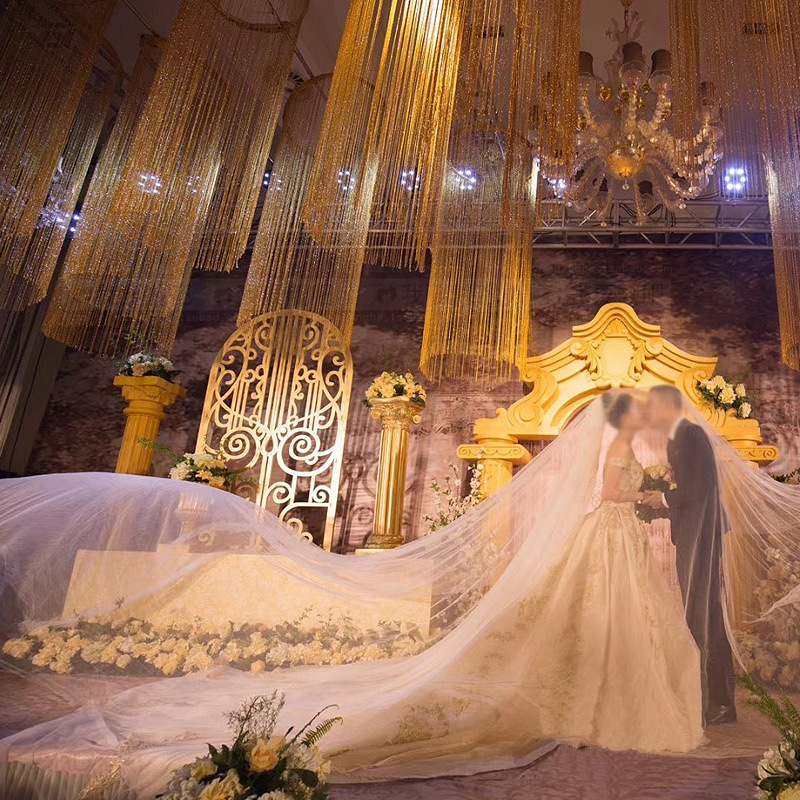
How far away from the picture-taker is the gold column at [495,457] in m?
7.10

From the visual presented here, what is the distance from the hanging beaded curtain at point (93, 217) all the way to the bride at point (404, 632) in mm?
1504

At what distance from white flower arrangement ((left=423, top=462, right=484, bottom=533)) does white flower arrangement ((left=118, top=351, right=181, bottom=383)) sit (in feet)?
10.1

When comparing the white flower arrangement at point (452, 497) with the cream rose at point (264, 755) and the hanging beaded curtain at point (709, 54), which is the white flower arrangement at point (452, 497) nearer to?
the hanging beaded curtain at point (709, 54)

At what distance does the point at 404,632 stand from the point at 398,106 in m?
2.42

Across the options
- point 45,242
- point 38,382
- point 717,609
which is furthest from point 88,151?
point 717,609

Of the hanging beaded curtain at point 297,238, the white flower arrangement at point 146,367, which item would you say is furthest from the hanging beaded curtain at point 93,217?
the white flower arrangement at point 146,367

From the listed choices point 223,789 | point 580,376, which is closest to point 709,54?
point 223,789

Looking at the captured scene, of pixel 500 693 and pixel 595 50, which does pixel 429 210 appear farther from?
pixel 595 50

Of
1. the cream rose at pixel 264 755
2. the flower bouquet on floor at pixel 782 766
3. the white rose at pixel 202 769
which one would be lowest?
the white rose at pixel 202 769

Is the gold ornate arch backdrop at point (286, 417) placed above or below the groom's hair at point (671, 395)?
above

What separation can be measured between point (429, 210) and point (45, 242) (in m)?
3.13

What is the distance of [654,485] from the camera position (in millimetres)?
3293

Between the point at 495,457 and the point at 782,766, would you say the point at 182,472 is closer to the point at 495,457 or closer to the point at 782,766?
the point at 495,457

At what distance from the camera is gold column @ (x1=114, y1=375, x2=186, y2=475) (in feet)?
23.9
